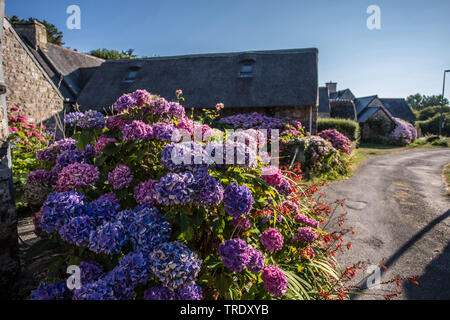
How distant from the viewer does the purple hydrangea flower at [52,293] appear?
→ 155 cm

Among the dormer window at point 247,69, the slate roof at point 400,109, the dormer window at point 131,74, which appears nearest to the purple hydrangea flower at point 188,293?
the dormer window at point 247,69

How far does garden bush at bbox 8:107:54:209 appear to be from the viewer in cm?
247

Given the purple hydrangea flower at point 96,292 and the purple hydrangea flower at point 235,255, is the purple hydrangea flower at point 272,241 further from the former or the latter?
the purple hydrangea flower at point 96,292

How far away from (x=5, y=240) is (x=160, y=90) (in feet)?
48.0

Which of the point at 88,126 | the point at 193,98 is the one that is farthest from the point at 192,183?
the point at 193,98

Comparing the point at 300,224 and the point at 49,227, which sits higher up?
the point at 49,227

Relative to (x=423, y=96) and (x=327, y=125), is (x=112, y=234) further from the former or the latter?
(x=423, y=96)

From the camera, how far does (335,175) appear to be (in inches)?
368

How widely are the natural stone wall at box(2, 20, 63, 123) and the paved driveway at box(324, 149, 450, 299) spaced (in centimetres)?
1252

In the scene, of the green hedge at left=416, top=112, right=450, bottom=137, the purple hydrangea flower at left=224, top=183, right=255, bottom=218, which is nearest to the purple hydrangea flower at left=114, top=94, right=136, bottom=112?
the purple hydrangea flower at left=224, top=183, right=255, bottom=218

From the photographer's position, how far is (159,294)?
1503mm

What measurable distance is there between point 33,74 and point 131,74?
627 cm

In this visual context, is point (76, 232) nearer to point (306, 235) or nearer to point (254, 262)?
point (254, 262)

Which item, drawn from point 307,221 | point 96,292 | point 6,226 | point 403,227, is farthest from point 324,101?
point 96,292
